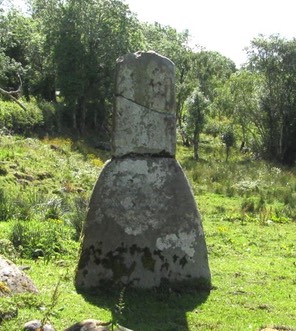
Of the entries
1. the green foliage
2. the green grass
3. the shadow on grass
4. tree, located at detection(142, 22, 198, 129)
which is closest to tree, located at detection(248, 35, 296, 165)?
tree, located at detection(142, 22, 198, 129)

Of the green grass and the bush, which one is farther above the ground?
the bush

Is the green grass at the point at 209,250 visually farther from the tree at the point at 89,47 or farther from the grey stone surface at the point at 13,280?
the tree at the point at 89,47

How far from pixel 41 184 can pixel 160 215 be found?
38.6 ft

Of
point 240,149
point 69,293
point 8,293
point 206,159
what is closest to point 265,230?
point 69,293

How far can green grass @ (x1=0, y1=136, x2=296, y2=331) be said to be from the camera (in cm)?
742

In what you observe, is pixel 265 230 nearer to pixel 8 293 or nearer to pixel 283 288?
pixel 283 288

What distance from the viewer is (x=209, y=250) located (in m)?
12.5

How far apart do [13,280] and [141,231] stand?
2218 millimetres

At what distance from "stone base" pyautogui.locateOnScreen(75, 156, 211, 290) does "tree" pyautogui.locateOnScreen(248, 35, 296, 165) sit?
1302 inches

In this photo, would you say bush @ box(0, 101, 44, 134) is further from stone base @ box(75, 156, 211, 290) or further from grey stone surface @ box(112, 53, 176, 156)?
stone base @ box(75, 156, 211, 290)

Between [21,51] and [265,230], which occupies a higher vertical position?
[21,51]

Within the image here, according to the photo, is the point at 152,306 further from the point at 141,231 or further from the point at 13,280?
the point at 13,280

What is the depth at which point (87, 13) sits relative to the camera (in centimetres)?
3891

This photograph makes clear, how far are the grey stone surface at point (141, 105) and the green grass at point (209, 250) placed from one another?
94.2 inches
